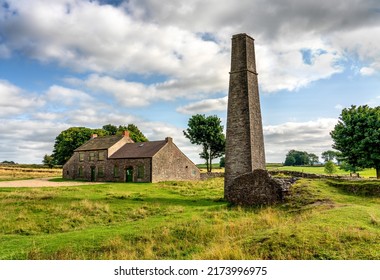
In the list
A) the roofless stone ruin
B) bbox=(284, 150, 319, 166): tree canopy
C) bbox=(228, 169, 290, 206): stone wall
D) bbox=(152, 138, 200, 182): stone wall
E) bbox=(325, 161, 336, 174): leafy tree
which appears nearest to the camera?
bbox=(228, 169, 290, 206): stone wall

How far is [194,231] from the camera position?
13461 millimetres

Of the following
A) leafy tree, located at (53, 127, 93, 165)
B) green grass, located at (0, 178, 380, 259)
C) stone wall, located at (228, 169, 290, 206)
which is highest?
leafy tree, located at (53, 127, 93, 165)

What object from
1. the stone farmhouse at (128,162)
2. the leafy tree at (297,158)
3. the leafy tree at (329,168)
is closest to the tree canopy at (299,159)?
the leafy tree at (297,158)

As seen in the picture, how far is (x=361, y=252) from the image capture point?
27.7ft

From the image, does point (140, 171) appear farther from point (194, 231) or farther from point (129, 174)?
point (194, 231)

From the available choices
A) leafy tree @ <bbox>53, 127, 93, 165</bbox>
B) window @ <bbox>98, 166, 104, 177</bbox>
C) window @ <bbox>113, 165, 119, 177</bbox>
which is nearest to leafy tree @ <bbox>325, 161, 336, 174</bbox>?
window @ <bbox>113, 165, 119, 177</bbox>

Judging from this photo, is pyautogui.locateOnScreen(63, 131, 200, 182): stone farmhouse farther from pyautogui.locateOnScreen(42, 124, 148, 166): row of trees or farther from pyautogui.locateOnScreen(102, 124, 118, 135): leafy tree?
pyautogui.locateOnScreen(102, 124, 118, 135): leafy tree

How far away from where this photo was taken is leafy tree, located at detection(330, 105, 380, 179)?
35906 millimetres

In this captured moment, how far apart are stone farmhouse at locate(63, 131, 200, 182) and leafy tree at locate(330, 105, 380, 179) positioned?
21208 millimetres

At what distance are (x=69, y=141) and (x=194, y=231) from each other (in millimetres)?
66481

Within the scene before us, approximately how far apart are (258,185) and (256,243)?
12407 mm

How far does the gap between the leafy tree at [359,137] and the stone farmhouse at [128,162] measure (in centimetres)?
2121

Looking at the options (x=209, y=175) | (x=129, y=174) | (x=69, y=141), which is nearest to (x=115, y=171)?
(x=129, y=174)

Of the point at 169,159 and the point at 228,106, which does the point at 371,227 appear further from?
the point at 169,159
